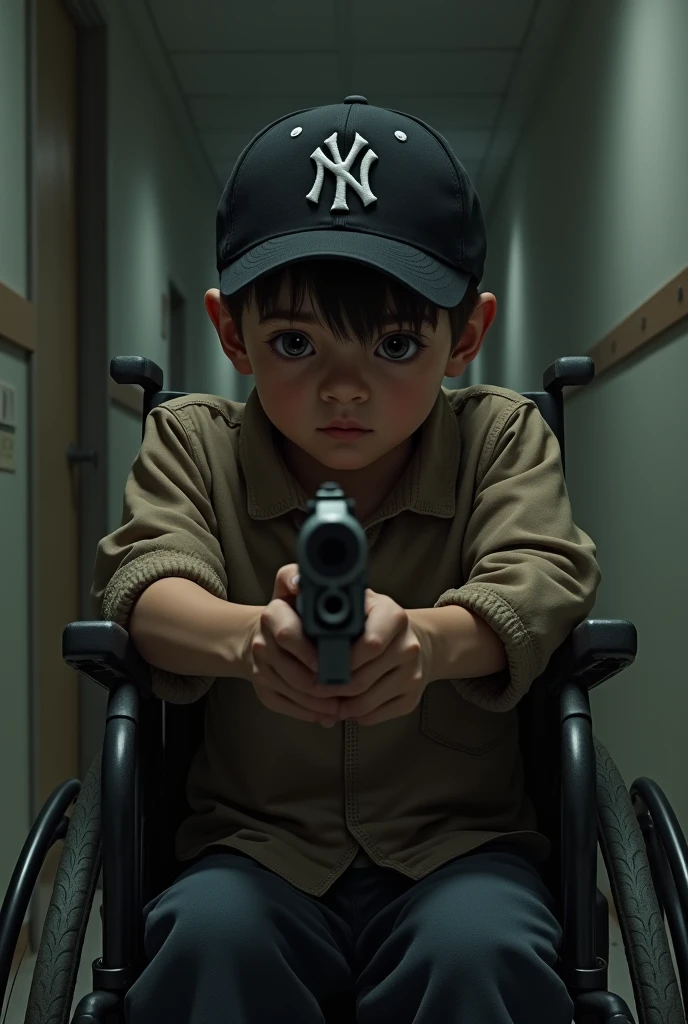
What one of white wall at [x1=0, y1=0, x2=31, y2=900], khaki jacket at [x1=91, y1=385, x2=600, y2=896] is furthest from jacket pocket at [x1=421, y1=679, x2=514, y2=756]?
white wall at [x1=0, y1=0, x2=31, y2=900]

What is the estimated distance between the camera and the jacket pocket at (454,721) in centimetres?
97

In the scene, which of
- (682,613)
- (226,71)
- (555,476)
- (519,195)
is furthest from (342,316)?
(519,195)

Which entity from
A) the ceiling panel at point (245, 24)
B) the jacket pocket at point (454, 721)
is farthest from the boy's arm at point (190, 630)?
the ceiling panel at point (245, 24)

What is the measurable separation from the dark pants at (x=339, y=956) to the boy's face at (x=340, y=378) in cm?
37

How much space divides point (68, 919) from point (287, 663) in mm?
301

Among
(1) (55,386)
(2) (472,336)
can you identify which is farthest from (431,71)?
(2) (472,336)

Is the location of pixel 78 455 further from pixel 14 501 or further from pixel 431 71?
pixel 431 71

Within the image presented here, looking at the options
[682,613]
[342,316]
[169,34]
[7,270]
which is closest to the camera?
[342,316]

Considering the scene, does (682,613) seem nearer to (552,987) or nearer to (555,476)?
(555,476)

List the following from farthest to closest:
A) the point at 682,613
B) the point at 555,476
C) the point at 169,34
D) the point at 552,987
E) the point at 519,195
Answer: the point at 519,195, the point at 169,34, the point at 682,613, the point at 555,476, the point at 552,987

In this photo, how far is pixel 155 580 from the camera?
895 mm

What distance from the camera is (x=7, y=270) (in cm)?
216

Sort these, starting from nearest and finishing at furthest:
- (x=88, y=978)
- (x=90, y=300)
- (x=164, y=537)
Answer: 1. (x=164, y=537)
2. (x=88, y=978)
3. (x=90, y=300)

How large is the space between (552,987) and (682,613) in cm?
135
